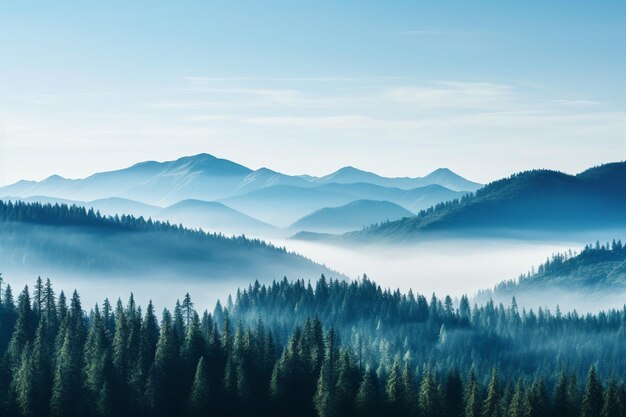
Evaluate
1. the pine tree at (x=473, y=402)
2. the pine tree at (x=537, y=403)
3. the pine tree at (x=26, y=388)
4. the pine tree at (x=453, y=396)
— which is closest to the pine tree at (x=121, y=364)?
the pine tree at (x=26, y=388)

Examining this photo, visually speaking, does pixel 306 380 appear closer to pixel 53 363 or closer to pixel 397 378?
pixel 397 378

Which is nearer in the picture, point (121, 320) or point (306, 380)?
point (121, 320)

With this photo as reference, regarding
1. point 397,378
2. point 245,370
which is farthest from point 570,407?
point 245,370

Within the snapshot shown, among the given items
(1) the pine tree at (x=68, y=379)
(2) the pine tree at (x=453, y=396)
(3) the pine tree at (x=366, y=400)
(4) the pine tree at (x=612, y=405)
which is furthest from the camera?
(2) the pine tree at (x=453, y=396)

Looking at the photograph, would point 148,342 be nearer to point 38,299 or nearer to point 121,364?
point 121,364

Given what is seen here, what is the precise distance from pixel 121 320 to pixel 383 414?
1898 inches

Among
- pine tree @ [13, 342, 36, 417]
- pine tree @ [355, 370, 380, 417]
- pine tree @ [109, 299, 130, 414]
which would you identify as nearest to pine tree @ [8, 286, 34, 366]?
pine tree @ [13, 342, 36, 417]

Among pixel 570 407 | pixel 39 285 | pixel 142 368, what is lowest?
pixel 570 407

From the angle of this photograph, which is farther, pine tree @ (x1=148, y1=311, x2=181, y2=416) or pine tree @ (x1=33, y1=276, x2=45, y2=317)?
pine tree @ (x1=33, y1=276, x2=45, y2=317)

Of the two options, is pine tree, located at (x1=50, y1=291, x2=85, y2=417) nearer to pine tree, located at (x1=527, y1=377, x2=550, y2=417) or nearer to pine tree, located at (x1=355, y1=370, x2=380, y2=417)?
pine tree, located at (x1=355, y1=370, x2=380, y2=417)

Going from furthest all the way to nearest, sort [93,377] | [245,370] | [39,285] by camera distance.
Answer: [39,285]
[245,370]
[93,377]

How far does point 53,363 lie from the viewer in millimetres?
142000

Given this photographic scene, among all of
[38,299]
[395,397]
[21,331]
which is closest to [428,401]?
[395,397]

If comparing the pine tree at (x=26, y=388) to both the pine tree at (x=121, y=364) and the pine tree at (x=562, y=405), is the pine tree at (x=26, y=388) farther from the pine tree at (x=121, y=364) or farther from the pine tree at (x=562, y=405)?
the pine tree at (x=562, y=405)
